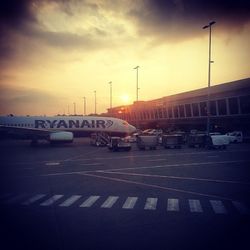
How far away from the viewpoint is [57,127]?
52375 mm

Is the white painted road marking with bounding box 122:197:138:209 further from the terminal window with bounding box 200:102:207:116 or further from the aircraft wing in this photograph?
the terminal window with bounding box 200:102:207:116

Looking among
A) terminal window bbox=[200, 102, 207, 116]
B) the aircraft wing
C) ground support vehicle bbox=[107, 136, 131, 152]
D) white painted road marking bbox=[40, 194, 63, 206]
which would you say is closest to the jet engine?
the aircraft wing

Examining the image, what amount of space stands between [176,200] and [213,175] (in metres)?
7.99

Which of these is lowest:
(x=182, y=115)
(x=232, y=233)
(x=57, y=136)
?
(x=232, y=233)

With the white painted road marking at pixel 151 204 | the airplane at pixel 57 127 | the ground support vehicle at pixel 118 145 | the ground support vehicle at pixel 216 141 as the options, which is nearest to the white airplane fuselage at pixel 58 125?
the airplane at pixel 57 127

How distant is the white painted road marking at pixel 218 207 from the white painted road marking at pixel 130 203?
11.3 ft

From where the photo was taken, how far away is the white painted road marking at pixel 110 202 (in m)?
12.7

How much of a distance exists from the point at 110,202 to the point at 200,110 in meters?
63.3

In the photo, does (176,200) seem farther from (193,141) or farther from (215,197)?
(193,141)

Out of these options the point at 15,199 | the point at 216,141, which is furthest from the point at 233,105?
the point at 15,199

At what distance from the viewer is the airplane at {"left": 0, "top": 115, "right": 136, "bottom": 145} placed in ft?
157

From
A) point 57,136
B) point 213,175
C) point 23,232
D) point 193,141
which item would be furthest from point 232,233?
point 57,136

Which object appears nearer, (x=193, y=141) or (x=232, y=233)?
(x=232, y=233)

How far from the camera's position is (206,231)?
31.1 ft
